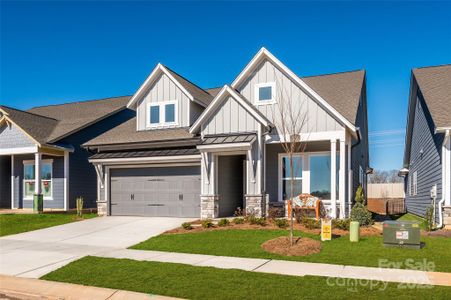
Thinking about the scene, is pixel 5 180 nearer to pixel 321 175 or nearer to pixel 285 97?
pixel 285 97

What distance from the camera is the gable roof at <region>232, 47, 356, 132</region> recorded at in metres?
15.4

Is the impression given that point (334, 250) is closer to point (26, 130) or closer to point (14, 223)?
point (14, 223)

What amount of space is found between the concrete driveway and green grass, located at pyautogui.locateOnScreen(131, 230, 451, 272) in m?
1.33

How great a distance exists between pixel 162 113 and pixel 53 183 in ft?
27.9

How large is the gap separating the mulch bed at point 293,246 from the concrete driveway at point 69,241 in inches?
175

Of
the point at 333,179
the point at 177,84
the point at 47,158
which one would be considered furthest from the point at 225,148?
the point at 47,158

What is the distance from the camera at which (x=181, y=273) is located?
8.11 metres

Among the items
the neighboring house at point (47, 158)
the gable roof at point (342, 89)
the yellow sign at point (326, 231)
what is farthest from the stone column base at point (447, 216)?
the neighboring house at point (47, 158)

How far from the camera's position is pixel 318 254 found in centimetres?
961

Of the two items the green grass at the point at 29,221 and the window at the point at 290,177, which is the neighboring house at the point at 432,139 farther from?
the green grass at the point at 29,221

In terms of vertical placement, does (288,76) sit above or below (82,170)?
above

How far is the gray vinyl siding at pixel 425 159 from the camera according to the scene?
15438 millimetres

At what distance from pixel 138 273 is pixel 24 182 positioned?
1869cm

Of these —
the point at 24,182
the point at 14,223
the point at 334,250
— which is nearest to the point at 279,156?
the point at 334,250
